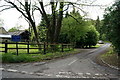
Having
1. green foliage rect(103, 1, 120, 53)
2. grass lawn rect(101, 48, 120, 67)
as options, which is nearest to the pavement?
grass lawn rect(101, 48, 120, 67)

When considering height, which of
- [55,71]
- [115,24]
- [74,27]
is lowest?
[55,71]

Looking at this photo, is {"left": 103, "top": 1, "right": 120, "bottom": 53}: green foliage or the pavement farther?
{"left": 103, "top": 1, "right": 120, "bottom": 53}: green foliage

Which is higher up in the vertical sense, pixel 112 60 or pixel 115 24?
pixel 115 24

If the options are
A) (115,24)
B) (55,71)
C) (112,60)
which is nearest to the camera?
(55,71)

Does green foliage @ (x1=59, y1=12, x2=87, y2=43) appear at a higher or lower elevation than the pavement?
higher

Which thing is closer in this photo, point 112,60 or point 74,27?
point 112,60

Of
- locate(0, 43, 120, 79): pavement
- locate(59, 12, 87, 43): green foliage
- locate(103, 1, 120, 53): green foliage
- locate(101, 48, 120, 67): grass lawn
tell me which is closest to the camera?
locate(0, 43, 120, 79): pavement

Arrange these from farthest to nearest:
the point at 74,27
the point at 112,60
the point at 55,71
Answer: the point at 74,27 < the point at 112,60 < the point at 55,71

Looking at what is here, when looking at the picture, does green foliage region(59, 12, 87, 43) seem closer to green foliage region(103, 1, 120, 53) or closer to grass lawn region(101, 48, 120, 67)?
grass lawn region(101, 48, 120, 67)

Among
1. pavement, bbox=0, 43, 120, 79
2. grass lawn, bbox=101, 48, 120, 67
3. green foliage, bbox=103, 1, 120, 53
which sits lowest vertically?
grass lawn, bbox=101, 48, 120, 67

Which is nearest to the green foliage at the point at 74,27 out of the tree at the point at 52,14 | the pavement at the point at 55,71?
the tree at the point at 52,14

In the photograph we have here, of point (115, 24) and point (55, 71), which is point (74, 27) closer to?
point (115, 24)

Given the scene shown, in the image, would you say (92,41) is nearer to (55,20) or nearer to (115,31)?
(55,20)

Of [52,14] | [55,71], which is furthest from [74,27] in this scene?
[55,71]
